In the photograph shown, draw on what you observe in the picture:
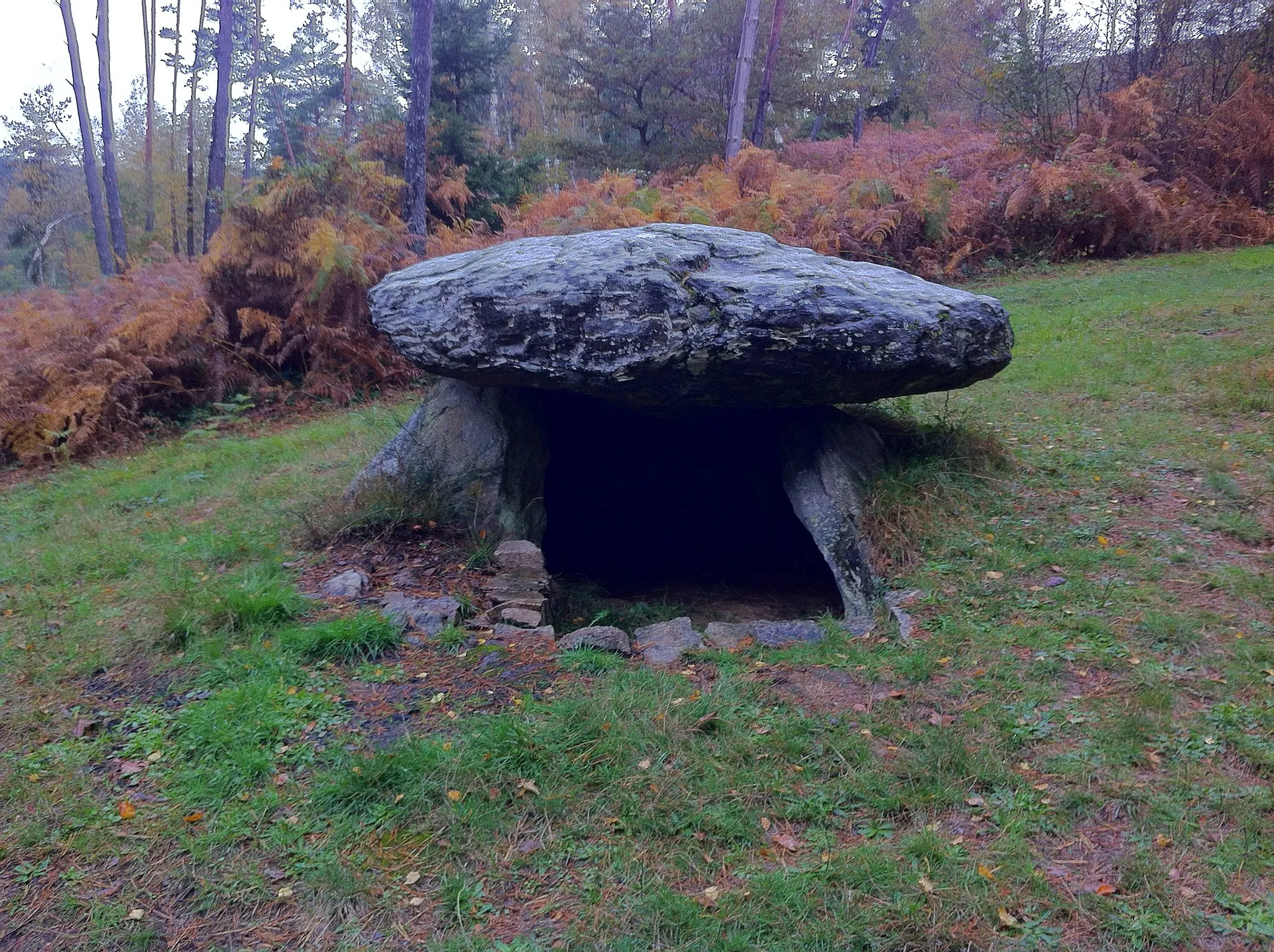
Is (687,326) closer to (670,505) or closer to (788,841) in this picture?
(788,841)

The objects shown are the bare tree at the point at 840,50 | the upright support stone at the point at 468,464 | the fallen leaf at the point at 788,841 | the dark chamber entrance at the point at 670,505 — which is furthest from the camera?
the bare tree at the point at 840,50

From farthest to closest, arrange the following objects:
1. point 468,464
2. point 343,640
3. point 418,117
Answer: point 418,117 < point 468,464 < point 343,640

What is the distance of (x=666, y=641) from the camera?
494 centimetres

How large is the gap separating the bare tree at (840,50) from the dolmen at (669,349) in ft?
61.5

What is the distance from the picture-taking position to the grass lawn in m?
3.05

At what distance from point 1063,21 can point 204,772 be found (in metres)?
17.6

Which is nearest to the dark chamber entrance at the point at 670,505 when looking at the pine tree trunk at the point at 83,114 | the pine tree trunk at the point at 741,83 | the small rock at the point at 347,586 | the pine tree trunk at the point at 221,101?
the small rock at the point at 347,586

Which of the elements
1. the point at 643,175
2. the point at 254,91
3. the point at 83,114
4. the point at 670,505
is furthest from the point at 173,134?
the point at 670,505

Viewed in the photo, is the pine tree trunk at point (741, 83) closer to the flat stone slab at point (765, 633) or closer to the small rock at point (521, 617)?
the flat stone slab at point (765, 633)

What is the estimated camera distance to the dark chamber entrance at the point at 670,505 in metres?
7.27

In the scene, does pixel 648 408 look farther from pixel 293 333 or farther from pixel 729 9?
pixel 729 9

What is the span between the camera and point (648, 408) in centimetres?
600

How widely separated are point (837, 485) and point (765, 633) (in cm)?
130

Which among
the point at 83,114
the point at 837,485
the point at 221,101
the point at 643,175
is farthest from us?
the point at 83,114
